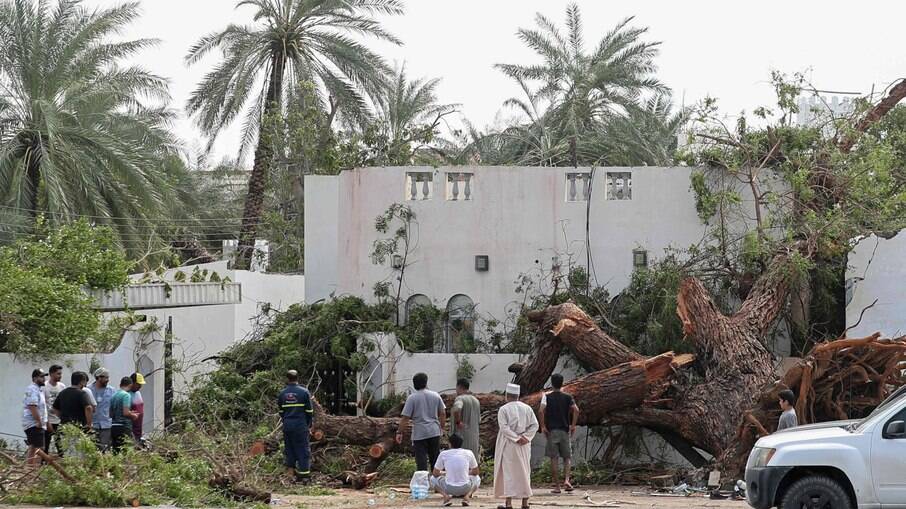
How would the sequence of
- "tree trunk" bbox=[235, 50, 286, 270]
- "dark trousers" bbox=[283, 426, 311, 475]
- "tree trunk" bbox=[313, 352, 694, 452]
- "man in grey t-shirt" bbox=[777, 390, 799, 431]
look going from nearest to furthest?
"man in grey t-shirt" bbox=[777, 390, 799, 431] → "dark trousers" bbox=[283, 426, 311, 475] → "tree trunk" bbox=[313, 352, 694, 452] → "tree trunk" bbox=[235, 50, 286, 270]

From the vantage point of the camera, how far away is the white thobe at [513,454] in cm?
1351

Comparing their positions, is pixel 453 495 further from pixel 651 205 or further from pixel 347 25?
pixel 347 25

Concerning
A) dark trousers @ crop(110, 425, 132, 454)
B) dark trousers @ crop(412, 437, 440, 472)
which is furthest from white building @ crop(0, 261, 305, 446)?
dark trousers @ crop(412, 437, 440, 472)

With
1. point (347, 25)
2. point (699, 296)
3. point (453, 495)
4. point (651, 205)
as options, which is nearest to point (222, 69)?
point (347, 25)

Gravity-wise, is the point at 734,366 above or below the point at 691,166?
below

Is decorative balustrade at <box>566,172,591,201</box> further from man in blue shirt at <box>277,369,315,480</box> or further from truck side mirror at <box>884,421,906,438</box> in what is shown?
truck side mirror at <box>884,421,906,438</box>

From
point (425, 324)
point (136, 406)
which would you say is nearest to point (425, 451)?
point (136, 406)

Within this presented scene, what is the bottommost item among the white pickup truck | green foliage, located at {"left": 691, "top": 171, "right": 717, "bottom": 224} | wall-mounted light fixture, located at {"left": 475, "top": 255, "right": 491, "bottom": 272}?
the white pickup truck

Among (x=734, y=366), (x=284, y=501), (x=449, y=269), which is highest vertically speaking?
(x=449, y=269)

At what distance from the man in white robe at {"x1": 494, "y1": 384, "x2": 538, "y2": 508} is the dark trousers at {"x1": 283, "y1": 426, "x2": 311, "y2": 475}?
308 centimetres

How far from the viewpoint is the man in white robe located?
44.3ft

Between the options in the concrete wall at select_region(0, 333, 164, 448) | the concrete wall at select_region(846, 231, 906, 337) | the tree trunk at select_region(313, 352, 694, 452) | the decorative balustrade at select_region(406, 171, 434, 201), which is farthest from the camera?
the decorative balustrade at select_region(406, 171, 434, 201)

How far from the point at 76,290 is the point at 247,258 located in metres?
13.1

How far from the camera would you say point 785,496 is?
37.4 feet
